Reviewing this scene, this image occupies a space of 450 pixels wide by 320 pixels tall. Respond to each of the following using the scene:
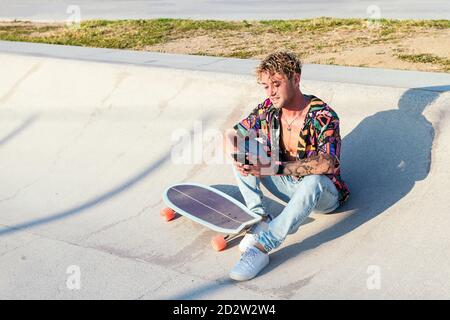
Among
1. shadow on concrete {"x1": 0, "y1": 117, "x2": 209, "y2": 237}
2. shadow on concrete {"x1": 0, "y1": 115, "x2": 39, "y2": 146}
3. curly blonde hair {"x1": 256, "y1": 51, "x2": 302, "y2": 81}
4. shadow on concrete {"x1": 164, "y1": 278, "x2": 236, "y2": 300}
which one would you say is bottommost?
shadow on concrete {"x1": 164, "y1": 278, "x2": 236, "y2": 300}

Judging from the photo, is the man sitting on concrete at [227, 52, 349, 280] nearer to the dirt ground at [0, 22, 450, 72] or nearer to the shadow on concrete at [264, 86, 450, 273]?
the shadow on concrete at [264, 86, 450, 273]

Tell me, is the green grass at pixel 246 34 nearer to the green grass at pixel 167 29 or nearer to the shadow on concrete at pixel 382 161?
the green grass at pixel 167 29

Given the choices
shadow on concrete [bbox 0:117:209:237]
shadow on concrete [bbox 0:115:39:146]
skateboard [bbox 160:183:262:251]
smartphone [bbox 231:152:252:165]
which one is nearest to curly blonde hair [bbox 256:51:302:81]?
smartphone [bbox 231:152:252:165]

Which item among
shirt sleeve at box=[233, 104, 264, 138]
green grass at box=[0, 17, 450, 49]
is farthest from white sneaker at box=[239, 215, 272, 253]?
green grass at box=[0, 17, 450, 49]

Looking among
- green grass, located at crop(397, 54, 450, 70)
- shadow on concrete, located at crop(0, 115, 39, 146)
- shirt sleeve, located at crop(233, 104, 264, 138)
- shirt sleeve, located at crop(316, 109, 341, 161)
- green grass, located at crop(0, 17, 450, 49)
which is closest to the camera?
shirt sleeve, located at crop(316, 109, 341, 161)

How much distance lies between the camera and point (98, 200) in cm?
556

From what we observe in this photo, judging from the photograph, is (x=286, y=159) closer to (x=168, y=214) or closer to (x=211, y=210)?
(x=211, y=210)

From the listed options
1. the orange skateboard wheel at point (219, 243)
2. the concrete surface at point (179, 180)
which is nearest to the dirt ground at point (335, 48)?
the concrete surface at point (179, 180)

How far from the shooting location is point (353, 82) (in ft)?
19.1

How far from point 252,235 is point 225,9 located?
34.7ft

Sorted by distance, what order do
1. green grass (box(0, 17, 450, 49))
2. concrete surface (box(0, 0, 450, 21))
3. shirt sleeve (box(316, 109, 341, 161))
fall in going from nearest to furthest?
1. shirt sleeve (box(316, 109, 341, 161))
2. green grass (box(0, 17, 450, 49))
3. concrete surface (box(0, 0, 450, 21))

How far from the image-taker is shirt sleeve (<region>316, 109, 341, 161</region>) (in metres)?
4.12

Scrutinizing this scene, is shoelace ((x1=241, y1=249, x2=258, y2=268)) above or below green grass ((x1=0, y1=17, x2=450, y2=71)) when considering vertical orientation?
below

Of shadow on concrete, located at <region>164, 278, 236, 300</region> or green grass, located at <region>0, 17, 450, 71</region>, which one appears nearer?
shadow on concrete, located at <region>164, 278, 236, 300</region>
